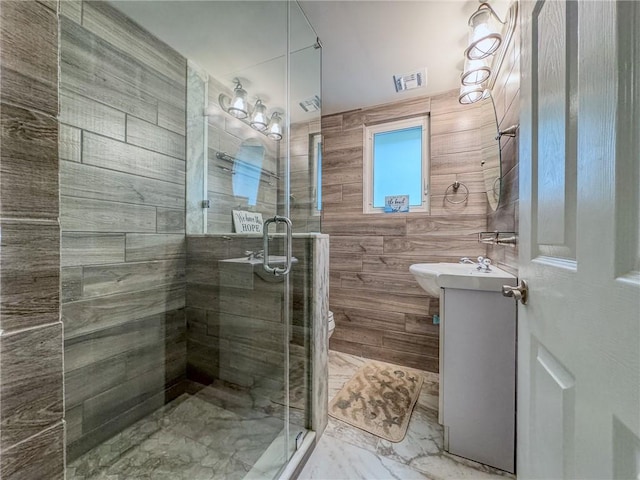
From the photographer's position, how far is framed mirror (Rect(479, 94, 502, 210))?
164 cm

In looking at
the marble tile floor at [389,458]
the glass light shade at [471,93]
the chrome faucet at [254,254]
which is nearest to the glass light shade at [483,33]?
the glass light shade at [471,93]

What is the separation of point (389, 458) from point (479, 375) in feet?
2.03

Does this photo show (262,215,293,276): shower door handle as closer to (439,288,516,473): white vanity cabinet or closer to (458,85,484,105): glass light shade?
(439,288,516,473): white vanity cabinet

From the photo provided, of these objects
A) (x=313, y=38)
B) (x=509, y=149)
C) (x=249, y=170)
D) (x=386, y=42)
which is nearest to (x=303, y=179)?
(x=249, y=170)

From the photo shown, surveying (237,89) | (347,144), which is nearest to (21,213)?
(237,89)

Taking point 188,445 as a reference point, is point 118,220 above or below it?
above

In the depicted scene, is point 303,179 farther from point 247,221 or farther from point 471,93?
point 471,93

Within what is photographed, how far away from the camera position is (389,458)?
1.33 m

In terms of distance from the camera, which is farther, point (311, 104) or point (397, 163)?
point (397, 163)

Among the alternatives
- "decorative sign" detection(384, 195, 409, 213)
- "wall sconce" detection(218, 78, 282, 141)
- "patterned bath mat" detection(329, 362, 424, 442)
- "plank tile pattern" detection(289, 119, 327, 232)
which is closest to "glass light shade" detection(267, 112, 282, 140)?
"wall sconce" detection(218, 78, 282, 141)

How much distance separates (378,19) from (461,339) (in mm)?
1832

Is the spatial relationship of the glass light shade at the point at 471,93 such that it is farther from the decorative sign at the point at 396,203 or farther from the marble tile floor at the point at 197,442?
the marble tile floor at the point at 197,442

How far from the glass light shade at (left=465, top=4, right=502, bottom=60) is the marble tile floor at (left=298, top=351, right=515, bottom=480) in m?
2.17

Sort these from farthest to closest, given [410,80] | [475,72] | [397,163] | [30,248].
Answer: [397,163] < [410,80] < [475,72] < [30,248]
